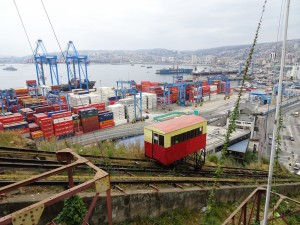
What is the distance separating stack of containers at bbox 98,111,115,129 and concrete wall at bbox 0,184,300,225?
27293mm

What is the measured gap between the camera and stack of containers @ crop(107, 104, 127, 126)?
36.2 metres

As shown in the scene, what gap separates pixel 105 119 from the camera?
110 feet

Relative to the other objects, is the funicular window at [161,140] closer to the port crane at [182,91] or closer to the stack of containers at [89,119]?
the stack of containers at [89,119]

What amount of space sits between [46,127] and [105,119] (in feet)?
31.2

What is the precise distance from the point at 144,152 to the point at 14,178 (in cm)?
705

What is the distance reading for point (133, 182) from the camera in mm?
6180

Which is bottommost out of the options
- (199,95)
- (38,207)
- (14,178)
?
(199,95)

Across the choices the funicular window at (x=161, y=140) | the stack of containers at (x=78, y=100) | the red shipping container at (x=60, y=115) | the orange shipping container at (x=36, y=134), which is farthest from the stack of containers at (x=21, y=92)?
the funicular window at (x=161, y=140)

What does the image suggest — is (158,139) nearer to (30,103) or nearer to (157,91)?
(30,103)

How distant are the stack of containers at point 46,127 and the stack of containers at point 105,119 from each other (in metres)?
7.92

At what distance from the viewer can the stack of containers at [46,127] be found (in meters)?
25.8

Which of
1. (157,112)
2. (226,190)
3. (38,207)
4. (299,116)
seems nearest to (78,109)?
(157,112)

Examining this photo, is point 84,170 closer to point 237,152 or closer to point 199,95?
point 237,152

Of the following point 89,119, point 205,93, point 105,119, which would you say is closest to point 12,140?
point 89,119
